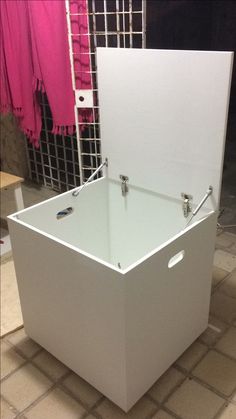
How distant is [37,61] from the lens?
2.04 metres

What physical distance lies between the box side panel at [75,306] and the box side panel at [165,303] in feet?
0.16

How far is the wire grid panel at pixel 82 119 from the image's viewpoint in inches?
71.4

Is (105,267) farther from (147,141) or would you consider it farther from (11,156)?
(11,156)

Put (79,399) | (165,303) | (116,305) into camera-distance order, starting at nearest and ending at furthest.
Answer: (116,305), (165,303), (79,399)

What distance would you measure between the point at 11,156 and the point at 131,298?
2.46 m

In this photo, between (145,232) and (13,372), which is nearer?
(13,372)

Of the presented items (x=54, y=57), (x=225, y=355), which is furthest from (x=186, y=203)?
(x=54, y=57)

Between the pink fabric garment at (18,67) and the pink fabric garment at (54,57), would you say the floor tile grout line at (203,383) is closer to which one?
the pink fabric garment at (54,57)

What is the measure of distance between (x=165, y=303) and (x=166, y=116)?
0.66m

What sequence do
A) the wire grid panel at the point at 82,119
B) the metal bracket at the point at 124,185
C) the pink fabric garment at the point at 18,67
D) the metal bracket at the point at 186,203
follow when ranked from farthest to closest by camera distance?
the pink fabric garment at the point at 18,67 → the wire grid panel at the point at 82,119 → the metal bracket at the point at 124,185 → the metal bracket at the point at 186,203

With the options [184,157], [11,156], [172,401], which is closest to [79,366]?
[172,401]

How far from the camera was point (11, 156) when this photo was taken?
10.8 feet

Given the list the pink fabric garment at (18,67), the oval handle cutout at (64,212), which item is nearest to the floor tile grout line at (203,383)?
the oval handle cutout at (64,212)

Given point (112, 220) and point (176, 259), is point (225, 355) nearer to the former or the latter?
point (176, 259)
